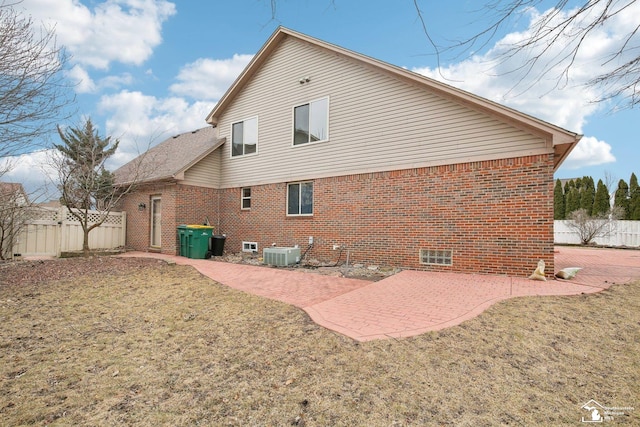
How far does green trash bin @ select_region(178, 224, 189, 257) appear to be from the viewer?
1155cm

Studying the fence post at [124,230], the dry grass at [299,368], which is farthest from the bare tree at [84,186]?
the dry grass at [299,368]

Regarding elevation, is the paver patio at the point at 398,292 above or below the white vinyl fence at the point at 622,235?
below

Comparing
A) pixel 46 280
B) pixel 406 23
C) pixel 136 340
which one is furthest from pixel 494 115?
pixel 46 280

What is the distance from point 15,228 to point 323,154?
10869mm

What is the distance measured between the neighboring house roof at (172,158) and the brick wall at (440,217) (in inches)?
156

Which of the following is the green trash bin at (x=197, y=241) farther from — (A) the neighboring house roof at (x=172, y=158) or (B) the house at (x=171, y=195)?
(A) the neighboring house roof at (x=172, y=158)

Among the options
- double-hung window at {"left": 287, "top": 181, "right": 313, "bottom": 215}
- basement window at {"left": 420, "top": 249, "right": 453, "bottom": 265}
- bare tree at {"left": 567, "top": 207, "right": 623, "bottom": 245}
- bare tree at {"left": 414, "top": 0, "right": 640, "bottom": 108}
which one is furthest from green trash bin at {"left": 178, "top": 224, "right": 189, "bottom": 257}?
bare tree at {"left": 567, "top": 207, "right": 623, "bottom": 245}

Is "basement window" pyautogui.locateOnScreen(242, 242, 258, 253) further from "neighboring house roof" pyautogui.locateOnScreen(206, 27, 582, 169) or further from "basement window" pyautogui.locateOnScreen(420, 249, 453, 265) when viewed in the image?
"neighboring house roof" pyautogui.locateOnScreen(206, 27, 582, 169)

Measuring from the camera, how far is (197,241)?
11.4m

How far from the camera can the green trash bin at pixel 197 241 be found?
1138 centimetres

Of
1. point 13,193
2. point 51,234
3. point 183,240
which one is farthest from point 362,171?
point 51,234

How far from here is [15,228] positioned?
10648 mm

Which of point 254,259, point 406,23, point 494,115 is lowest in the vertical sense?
point 254,259

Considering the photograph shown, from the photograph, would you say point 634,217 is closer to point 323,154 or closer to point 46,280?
point 323,154
